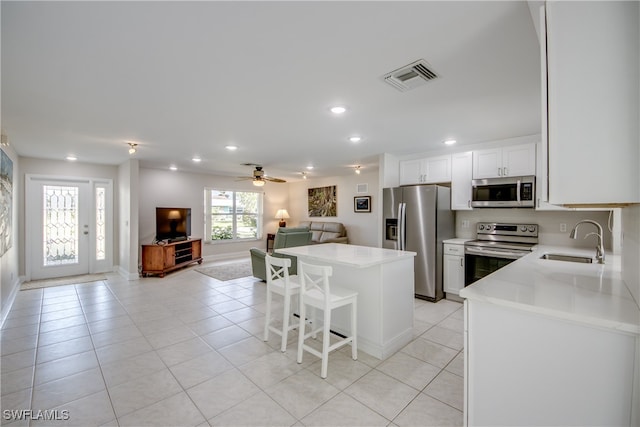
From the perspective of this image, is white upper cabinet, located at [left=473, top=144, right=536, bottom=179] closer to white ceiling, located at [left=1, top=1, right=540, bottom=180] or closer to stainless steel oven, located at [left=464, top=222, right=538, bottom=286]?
white ceiling, located at [left=1, top=1, right=540, bottom=180]

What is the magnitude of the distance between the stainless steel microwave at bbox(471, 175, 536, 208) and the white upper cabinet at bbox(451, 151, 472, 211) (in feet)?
0.36

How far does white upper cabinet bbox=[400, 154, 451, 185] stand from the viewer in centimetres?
446

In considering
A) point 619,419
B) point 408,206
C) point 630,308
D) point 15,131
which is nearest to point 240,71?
point 630,308

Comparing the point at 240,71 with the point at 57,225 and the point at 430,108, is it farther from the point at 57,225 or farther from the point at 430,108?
the point at 57,225

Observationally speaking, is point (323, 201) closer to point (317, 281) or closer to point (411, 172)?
point (411, 172)

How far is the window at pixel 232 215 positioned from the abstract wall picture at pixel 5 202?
150 inches

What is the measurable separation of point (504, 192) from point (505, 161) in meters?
0.42

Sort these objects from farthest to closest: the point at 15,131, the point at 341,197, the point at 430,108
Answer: the point at 341,197, the point at 15,131, the point at 430,108

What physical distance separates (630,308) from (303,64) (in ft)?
7.01

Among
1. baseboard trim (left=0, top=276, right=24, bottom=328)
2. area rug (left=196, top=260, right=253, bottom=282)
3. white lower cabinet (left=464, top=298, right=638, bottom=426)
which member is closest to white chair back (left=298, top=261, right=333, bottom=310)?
white lower cabinet (left=464, top=298, right=638, bottom=426)

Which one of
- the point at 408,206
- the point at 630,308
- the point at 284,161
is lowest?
the point at 630,308

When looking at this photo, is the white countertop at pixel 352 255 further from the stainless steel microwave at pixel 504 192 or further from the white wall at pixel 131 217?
the white wall at pixel 131 217

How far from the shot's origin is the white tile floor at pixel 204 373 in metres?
1.92

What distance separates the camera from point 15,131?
3.55m
